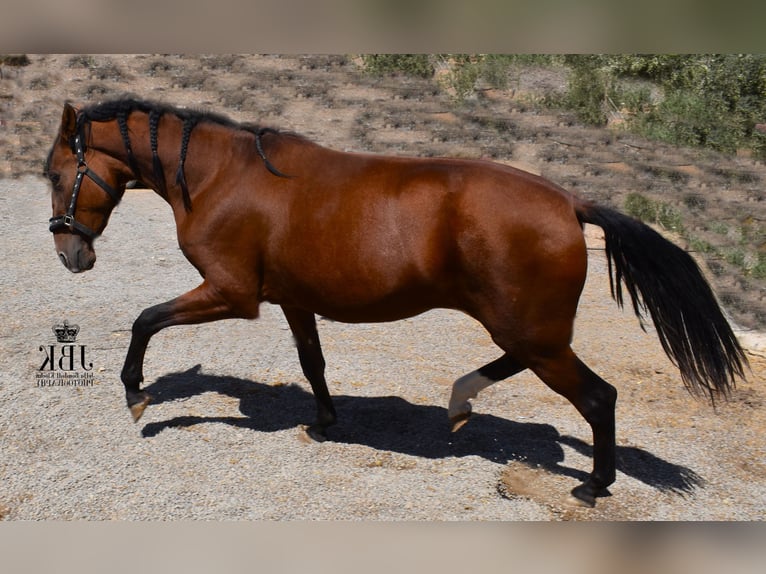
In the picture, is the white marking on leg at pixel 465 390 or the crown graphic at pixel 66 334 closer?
the white marking on leg at pixel 465 390

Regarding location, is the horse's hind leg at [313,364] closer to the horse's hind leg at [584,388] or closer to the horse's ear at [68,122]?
the horse's hind leg at [584,388]

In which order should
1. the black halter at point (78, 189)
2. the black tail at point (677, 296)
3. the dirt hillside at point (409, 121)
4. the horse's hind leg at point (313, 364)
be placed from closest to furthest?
1. the black tail at point (677, 296)
2. the black halter at point (78, 189)
3. the horse's hind leg at point (313, 364)
4. the dirt hillside at point (409, 121)

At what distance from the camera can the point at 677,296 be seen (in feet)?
12.9

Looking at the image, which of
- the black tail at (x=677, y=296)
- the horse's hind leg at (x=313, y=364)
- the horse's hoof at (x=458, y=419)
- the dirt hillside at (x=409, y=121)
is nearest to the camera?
the black tail at (x=677, y=296)

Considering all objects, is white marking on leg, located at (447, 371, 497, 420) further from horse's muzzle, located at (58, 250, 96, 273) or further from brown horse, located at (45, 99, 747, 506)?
horse's muzzle, located at (58, 250, 96, 273)

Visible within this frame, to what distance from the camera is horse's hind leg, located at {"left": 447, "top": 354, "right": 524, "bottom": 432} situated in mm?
4285

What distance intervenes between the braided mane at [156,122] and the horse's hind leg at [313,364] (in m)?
1.01

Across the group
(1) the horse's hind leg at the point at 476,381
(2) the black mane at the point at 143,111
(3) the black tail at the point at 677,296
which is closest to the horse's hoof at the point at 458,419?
(1) the horse's hind leg at the point at 476,381

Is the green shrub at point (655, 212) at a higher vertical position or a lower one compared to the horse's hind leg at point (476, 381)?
higher

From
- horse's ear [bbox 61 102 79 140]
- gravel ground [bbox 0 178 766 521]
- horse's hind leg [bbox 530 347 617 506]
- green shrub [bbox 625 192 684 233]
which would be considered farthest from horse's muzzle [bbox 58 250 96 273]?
green shrub [bbox 625 192 684 233]

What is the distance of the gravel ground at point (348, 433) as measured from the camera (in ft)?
13.1
